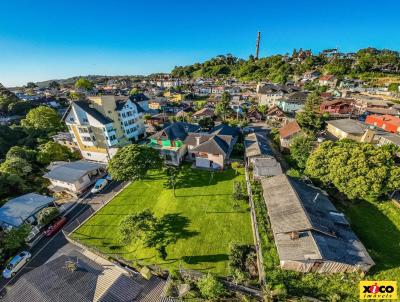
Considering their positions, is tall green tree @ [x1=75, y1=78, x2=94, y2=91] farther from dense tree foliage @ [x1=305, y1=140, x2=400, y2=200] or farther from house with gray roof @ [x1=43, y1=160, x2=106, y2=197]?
dense tree foliage @ [x1=305, y1=140, x2=400, y2=200]

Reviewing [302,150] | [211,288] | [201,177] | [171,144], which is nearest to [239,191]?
[201,177]

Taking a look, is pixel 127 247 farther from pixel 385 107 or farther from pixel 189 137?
pixel 385 107

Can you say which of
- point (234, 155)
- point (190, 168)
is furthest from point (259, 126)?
point (190, 168)

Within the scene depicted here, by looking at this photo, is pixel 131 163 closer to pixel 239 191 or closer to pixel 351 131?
pixel 239 191

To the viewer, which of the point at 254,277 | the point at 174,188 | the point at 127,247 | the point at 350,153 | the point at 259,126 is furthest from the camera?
the point at 259,126

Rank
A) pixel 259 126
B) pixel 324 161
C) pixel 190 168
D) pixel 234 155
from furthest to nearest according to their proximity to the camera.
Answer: pixel 259 126, pixel 234 155, pixel 190 168, pixel 324 161

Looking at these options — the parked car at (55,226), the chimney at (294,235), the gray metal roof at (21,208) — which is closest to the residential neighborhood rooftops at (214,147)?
the chimney at (294,235)
